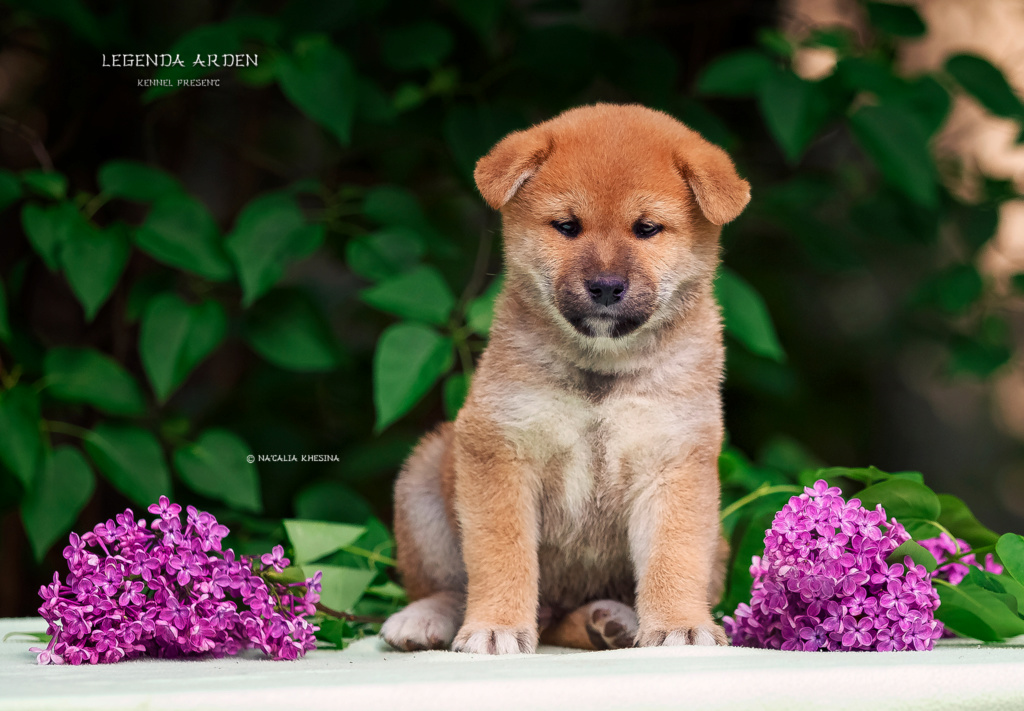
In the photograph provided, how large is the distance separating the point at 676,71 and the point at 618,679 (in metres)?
2.81

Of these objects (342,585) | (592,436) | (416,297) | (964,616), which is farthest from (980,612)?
(416,297)

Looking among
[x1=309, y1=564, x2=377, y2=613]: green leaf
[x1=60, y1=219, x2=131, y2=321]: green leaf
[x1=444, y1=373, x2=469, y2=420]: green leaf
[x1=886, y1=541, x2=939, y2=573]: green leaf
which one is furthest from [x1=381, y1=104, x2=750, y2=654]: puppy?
[x1=60, y1=219, x2=131, y2=321]: green leaf

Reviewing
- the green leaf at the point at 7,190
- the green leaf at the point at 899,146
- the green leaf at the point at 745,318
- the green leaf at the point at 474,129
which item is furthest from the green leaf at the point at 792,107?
the green leaf at the point at 7,190

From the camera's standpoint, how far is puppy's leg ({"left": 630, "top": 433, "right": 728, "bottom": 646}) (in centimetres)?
201

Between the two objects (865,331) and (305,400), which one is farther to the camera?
(865,331)

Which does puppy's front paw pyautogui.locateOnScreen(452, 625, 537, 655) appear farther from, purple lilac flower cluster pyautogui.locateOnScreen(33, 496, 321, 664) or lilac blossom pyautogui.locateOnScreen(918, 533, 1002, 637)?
lilac blossom pyautogui.locateOnScreen(918, 533, 1002, 637)

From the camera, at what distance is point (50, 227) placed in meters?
3.05

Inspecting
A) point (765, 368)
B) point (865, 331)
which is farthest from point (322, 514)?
point (865, 331)

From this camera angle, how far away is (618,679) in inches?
58.1

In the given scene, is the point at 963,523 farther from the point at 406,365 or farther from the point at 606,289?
the point at 406,365

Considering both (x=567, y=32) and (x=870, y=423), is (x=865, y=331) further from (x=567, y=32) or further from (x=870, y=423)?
(x=567, y=32)

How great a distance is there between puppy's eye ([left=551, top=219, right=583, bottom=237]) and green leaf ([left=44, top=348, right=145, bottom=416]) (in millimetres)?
1672

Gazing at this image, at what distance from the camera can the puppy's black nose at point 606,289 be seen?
1993mm

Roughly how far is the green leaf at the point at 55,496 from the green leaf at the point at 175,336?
32 centimetres
